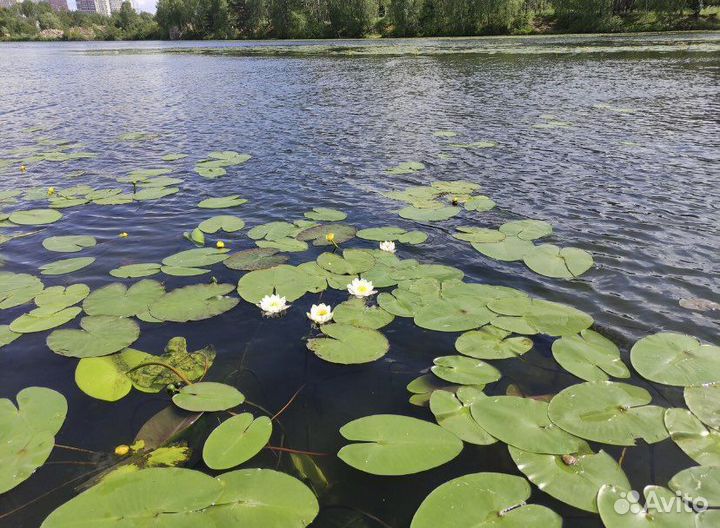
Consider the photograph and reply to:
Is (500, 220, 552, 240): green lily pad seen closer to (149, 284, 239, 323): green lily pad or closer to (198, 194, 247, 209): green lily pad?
(149, 284, 239, 323): green lily pad

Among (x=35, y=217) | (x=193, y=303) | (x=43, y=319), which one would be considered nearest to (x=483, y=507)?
(x=193, y=303)

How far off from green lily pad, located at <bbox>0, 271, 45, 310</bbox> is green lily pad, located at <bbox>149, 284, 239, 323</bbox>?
1294 millimetres

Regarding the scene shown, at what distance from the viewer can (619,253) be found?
4.95 metres

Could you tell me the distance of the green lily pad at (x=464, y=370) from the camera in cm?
305

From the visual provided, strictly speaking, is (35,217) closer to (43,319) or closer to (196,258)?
(196,258)

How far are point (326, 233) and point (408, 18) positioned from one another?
210ft

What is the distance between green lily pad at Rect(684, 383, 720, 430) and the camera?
8.65 ft

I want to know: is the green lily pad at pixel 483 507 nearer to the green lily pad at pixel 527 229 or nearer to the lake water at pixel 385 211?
the lake water at pixel 385 211

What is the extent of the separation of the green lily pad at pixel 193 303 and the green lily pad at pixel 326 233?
1.39 meters

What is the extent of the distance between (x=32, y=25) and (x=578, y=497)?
547ft

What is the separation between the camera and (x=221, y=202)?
686 centimetres

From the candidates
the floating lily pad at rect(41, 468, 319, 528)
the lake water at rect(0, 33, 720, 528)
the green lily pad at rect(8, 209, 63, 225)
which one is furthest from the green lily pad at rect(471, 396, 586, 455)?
the green lily pad at rect(8, 209, 63, 225)

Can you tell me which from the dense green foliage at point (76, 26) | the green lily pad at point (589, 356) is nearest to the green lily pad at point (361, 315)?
the green lily pad at point (589, 356)

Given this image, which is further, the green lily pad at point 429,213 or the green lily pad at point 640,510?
the green lily pad at point 429,213
